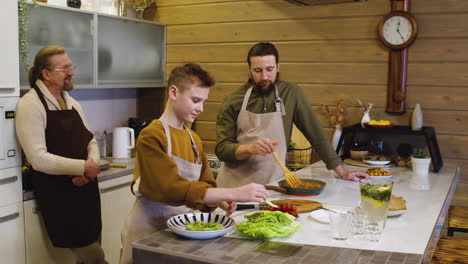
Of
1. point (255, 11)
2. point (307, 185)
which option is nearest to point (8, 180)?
point (307, 185)

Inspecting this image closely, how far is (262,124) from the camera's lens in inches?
112

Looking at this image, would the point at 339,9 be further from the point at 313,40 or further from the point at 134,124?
the point at 134,124

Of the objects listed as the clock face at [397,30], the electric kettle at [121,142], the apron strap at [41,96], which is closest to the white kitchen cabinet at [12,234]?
the apron strap at [41,96]

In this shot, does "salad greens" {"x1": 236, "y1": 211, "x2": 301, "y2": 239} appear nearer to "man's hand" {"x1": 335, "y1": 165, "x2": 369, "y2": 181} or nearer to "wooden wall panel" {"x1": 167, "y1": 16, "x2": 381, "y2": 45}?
"man's hand" {"x1": 335, "y1": 165, "x2": 369, "y2": 181}

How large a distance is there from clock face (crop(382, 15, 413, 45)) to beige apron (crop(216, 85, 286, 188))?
1000 millimetres

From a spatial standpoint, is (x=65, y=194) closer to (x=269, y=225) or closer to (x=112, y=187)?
(x=112, y=187)

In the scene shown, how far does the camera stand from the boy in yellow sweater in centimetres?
172

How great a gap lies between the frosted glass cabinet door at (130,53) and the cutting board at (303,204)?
1972 mm

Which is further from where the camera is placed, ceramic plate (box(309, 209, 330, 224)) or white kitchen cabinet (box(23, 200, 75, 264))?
white kitchen cabinet (box(23, 200, 75, 264))

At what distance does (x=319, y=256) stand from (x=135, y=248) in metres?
0.57

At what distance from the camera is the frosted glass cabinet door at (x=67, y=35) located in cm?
303

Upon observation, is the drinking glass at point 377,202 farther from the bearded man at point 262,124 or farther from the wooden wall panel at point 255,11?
the wooden wall panel at point 255,11

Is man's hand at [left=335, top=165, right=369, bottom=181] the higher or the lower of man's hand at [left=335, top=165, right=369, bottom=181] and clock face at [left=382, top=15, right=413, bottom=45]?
the lower

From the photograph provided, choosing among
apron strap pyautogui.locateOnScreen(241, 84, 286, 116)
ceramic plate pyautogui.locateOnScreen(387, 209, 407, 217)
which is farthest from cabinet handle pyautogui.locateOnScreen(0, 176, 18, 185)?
ceramic plate pyautogui.locateOnScreen(387, 209, 407, 217)
